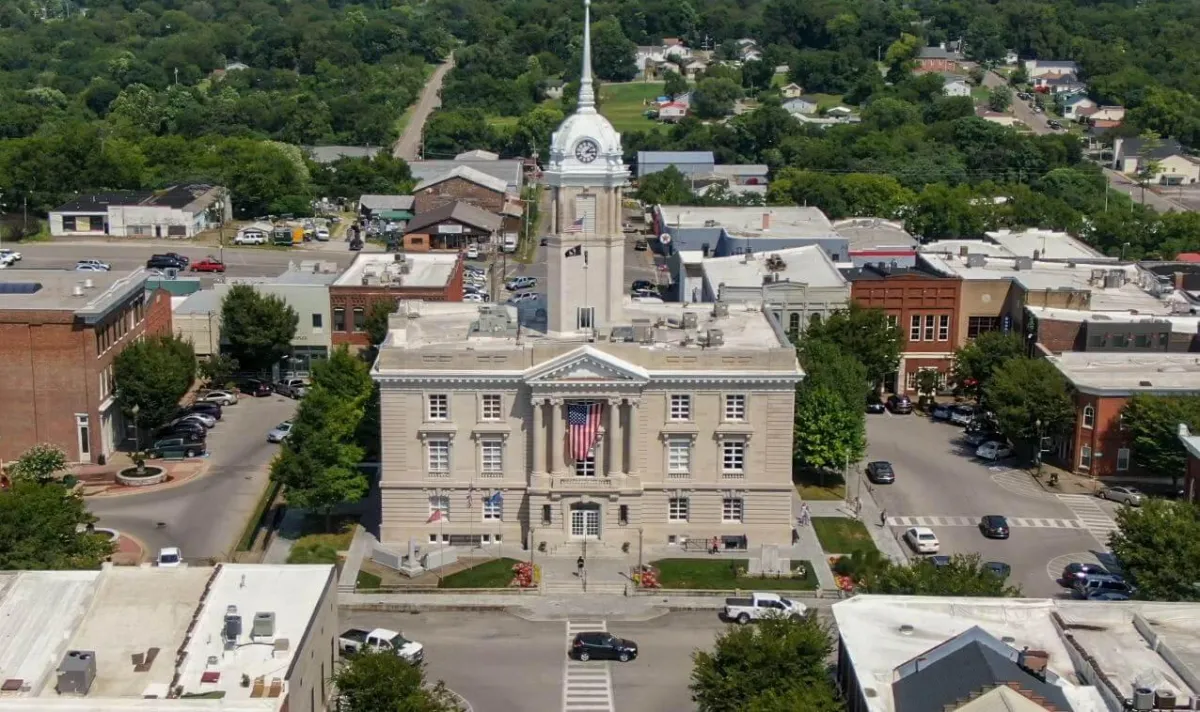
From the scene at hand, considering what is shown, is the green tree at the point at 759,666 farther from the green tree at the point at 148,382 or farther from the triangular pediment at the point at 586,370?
the green tree at the point at 148,382

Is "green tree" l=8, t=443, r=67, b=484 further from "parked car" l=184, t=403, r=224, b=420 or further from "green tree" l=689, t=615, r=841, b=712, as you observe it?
"green tree" l=689, t=615, r=841, b=712

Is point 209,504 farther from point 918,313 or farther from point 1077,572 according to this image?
point 918,313

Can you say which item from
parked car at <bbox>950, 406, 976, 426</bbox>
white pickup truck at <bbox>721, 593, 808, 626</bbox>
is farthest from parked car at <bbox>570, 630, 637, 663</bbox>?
parked car at <bbox>950, 406, 976, 426</bbox>

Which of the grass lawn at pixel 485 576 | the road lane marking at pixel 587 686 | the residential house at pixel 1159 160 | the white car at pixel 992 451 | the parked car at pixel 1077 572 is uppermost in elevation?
the residential house at pixel 1159 160

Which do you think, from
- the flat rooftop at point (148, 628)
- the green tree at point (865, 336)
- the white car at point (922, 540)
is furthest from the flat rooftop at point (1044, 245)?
the flat rooftop at point (148, 628)

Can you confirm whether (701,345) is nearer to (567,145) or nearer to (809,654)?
(567,145)
